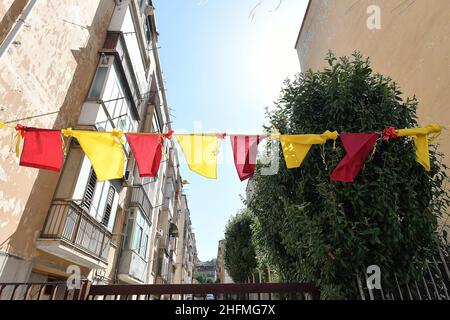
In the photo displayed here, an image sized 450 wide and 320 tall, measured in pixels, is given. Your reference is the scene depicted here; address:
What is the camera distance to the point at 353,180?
380 centimetres

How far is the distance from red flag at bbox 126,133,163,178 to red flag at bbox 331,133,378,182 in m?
2.84

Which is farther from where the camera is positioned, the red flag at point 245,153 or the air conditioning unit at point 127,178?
the air conditioning unit at point 127,178

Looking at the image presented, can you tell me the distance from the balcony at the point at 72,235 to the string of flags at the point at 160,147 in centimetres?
325

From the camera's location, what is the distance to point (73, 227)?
7.45 metres

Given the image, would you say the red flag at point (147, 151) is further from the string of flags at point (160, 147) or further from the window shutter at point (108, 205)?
the window shutter at point (108, 205)

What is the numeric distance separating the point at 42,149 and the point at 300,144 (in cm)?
428

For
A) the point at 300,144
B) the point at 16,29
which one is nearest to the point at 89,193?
the point at 16,29

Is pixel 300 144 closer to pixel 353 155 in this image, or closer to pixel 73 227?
pixel 353 155

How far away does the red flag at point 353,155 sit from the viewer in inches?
147

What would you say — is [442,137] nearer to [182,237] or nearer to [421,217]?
[421,217]

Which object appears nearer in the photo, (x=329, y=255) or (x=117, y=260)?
(x=329, y=255)

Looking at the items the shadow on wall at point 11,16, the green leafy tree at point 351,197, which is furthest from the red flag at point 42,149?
the green leafy tree at point 351,197
